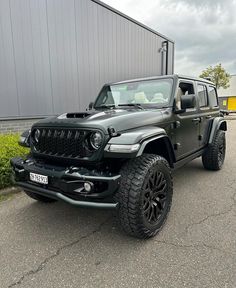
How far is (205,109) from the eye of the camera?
173 inches

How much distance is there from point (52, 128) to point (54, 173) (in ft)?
1.87

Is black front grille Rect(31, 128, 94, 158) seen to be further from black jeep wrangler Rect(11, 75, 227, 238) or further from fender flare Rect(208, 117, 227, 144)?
fender flare Rect(208, 117, 227, 144)

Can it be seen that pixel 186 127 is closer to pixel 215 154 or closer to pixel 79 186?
pixel 215 154

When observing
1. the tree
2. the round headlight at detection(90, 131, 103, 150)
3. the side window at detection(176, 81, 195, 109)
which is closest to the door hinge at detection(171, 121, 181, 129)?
the side window at detection(176, 81, 195, 109)

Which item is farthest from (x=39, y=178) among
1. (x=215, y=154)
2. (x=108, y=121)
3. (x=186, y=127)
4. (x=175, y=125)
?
(x=215, y=154)

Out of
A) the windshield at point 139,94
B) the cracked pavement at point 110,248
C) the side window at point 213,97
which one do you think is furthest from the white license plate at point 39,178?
the side window at point 213,97

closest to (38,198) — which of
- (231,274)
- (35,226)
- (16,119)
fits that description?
(35,226)

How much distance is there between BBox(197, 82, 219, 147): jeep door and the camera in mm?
4219

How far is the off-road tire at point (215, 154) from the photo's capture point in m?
4.58

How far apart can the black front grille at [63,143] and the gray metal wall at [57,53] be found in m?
3.60

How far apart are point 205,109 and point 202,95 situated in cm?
27

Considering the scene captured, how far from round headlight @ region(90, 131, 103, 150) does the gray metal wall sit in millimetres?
4250

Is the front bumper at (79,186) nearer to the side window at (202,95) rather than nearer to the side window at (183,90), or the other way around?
the side window at (183,90)

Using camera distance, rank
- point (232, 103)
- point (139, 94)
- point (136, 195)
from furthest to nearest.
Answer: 1. point (232, 103)
2. point (139, 94)
3. point (136, 195)
